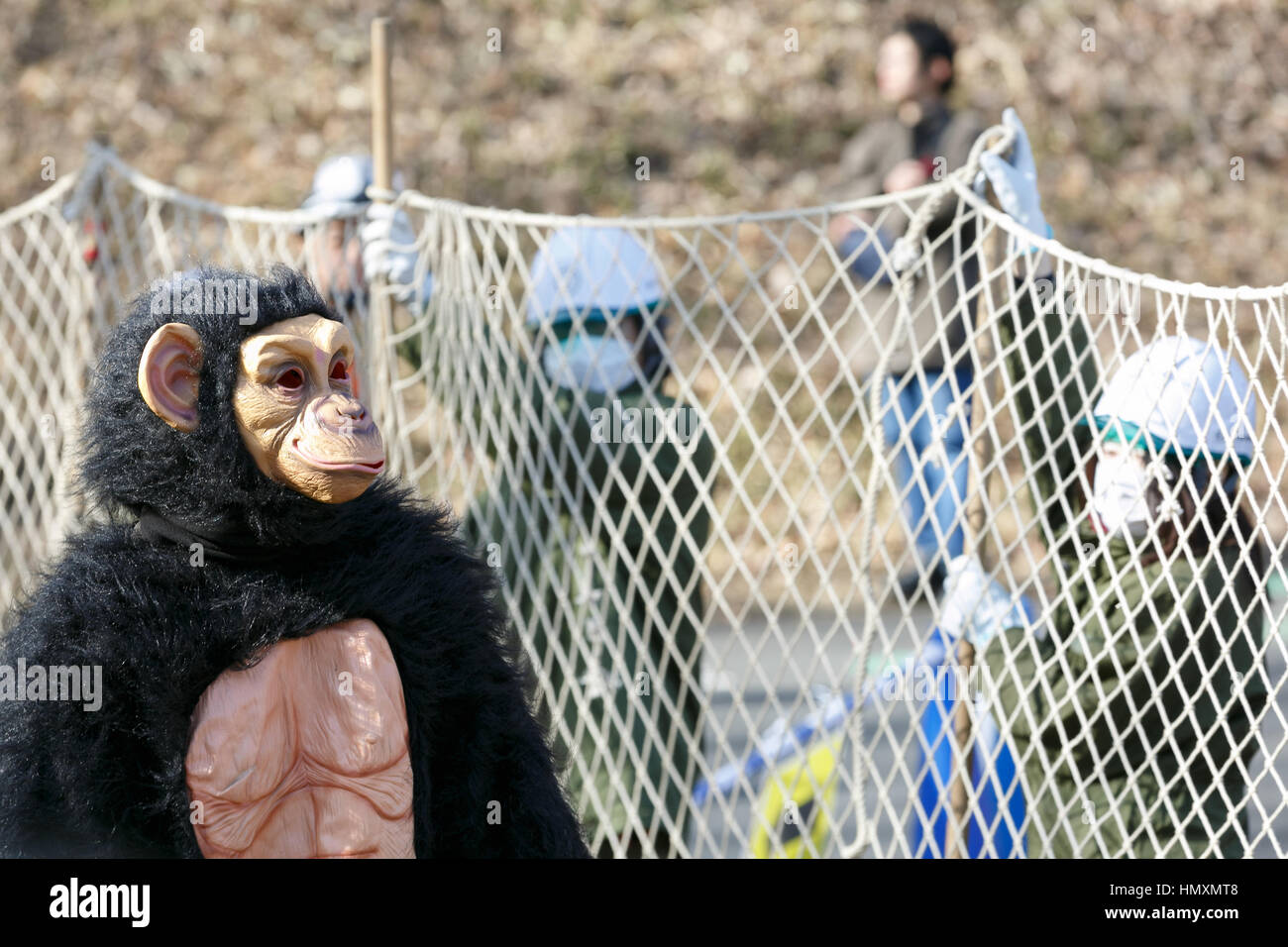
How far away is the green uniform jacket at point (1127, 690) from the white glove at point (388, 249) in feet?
5.37

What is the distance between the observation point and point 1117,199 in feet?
31.9

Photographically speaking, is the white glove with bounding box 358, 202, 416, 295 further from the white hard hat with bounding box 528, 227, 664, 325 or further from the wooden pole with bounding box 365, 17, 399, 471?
the white hard hat with bounding box 528, 227, 664, 325

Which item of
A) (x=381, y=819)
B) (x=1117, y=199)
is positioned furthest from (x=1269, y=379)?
(x=381, y=819)

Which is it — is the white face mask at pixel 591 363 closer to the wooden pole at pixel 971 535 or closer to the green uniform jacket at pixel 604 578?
the green uniform jacket at pixel 604 578

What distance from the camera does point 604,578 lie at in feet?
12.6

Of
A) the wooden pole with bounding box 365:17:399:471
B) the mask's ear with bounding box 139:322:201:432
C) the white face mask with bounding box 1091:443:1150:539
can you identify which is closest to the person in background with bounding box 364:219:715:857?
the wooden pole with bounding box 365:17:399:471

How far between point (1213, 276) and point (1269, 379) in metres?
0.99

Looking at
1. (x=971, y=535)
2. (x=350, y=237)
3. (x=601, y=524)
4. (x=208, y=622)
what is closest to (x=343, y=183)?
(x=350, y=237)

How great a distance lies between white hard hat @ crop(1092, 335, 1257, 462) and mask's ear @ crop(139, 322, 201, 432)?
1.89m

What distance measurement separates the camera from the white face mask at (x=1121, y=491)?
10.2 feet

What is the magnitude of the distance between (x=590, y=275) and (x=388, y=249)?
0.56 meters

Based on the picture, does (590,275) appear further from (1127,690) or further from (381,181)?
(1127,690)

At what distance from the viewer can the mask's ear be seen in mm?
2025
